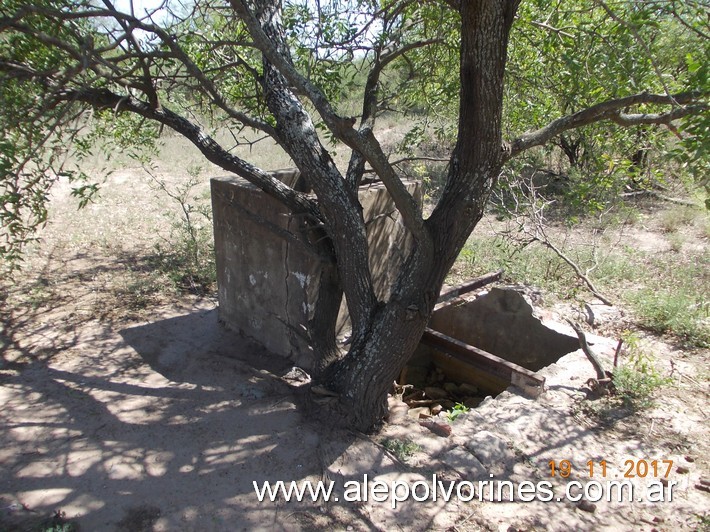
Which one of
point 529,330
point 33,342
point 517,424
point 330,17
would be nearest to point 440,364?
point 529,330

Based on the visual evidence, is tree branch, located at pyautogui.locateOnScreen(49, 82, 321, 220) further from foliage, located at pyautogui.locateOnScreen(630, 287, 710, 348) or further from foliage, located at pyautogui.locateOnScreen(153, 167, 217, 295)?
foliage, located at pyautogui.locateOnScreen(630, 287, 710, 348)

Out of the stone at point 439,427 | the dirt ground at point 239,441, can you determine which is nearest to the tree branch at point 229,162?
the dirt ground at point 239,441

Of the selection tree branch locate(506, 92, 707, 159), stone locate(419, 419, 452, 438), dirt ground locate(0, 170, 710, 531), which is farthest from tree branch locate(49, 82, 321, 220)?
stone locate(419, 419, 452, 438)

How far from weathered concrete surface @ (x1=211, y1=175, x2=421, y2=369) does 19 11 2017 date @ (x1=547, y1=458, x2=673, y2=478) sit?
7.51 ft

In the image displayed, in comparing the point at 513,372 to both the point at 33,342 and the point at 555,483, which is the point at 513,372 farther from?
the point at 33,342

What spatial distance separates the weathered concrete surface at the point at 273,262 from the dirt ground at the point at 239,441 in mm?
254

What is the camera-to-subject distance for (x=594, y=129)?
4641 millimetres

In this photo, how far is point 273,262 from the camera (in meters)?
5.07

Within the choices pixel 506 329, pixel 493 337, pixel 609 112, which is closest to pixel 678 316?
pixel 506 329

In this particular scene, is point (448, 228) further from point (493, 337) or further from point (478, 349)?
point (493, 337)

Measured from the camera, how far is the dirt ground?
319 cm

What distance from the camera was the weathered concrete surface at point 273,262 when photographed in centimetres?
485

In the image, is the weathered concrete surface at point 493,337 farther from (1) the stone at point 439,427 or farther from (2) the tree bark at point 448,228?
(2) the tree bark at point 448,228

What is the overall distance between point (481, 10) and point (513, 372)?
2.98m
